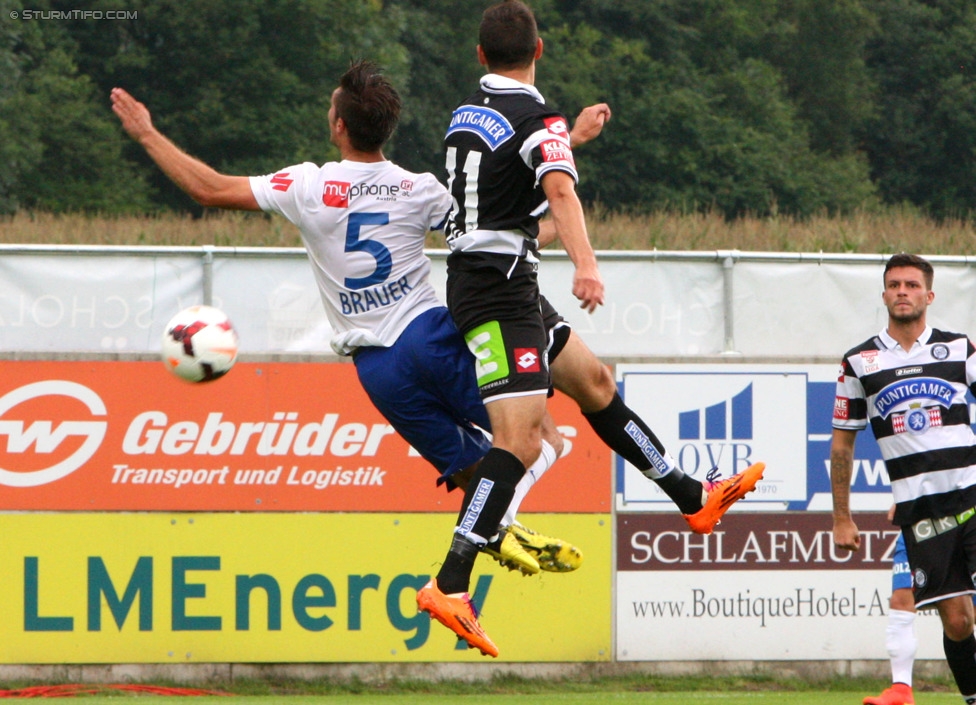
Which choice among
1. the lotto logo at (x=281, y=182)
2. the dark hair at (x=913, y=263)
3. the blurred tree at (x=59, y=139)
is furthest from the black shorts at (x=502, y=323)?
→ the blurred tree at (x=59, y=139)

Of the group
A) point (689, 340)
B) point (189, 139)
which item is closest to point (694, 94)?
point (189, 139)

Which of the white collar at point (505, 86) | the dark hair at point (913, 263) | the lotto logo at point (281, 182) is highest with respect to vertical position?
the white collar at point (505, 86)

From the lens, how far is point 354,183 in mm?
5930

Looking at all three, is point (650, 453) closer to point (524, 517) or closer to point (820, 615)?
point (524, 517)

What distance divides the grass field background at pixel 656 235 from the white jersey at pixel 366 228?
7.91 m

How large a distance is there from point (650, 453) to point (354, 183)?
1.58m

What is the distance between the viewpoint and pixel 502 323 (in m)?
5.65

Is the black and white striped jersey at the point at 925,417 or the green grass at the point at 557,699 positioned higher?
the black and white striped jersey at the point at 925,417

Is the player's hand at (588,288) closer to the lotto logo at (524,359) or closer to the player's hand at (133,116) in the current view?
the lotto logo at (524,359)

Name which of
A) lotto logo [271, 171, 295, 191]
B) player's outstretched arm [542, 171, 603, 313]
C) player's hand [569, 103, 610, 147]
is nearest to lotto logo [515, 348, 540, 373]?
player's outstretched arm [542, 171, 603, 313]

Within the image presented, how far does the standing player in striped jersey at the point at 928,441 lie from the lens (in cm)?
759

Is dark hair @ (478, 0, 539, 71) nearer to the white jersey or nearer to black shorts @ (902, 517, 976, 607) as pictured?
the white jersey

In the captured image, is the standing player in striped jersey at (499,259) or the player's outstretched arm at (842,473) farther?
the player's outstretched arm at (842,473)

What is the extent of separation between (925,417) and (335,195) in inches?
135
